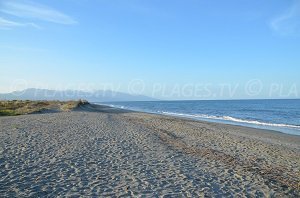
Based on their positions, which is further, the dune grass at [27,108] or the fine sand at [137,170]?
the dune grass at [27,108]

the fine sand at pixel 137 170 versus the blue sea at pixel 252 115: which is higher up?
the blue sea at pixel 252 115

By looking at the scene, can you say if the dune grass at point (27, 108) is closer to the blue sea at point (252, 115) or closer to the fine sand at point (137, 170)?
the blue sea at point (252, 115)

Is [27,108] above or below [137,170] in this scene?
above

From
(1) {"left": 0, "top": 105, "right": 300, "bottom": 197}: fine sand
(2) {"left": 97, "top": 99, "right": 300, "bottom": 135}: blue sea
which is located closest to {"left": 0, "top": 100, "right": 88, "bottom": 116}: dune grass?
(2) {"left": 97, "top": 99, "right": 300, "bottom": 135}: blue sea

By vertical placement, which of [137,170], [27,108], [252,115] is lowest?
[137,170]

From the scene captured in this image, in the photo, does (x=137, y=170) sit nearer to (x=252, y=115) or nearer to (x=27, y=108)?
(x=27, y=108)

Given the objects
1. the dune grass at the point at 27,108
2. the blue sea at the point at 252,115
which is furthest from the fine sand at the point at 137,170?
the dune grass at the point at 27,108

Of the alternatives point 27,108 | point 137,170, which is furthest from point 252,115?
point 137,170

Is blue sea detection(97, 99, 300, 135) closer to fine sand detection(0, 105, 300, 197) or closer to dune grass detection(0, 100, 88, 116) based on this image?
fine sand detection(0, 105, 300, 197)

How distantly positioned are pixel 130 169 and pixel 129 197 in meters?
2.36

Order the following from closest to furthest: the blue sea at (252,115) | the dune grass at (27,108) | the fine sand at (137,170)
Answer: the fine sand at (137,170)
the dune grass at (27,108)
the blue sea at (252,115)

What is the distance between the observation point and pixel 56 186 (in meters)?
7.16

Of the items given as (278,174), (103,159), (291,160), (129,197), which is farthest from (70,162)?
(291,160)

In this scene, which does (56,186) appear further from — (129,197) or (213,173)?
(213,173)
